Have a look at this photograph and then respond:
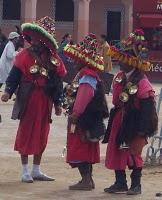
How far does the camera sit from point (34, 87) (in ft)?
34.8

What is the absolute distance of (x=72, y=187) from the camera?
1038cm

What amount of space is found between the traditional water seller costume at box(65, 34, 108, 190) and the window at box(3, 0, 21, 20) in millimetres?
36087

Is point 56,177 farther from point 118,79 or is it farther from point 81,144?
point 118,79

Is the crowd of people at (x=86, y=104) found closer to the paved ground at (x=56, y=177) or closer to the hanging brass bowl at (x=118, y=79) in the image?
the hanging brass bowl at (x=118, y=79)

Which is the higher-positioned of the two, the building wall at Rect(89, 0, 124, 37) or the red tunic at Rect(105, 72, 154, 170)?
the red tunic at Rect(105, 72, 154, 170)

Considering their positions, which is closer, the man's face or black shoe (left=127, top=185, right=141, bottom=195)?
black shoe (left=127, top=185, right=141, bottom=195)

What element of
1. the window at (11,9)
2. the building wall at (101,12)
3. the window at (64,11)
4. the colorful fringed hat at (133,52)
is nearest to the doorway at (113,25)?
the building wall at (101,12)

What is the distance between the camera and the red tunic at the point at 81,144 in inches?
397

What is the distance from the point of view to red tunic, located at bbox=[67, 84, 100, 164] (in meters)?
10.1

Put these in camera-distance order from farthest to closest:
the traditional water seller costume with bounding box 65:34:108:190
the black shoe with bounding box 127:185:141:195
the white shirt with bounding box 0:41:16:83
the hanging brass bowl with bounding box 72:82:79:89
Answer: the white shirt with bounding box 0:41:16:83, the hanging brass bowl with bounding box 72:82:79:89, the traditional water seller costume with bounding box 65:34:108:190, the black shoe with bounding box 127:185:141:195

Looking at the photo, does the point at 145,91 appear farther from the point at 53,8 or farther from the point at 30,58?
the point at 53,8

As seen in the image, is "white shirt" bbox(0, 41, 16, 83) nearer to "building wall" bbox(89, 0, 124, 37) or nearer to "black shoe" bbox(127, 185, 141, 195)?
"black shoe" bbox(127, 185, 141, 195)

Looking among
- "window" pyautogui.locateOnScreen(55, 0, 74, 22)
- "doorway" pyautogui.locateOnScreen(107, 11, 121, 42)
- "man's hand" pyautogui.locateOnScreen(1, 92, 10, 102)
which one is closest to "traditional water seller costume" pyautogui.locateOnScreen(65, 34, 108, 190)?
"man's hand" pyautogui.locateOnScreen(1, 92, 10, 102)

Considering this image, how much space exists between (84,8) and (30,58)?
33915 millimetres
